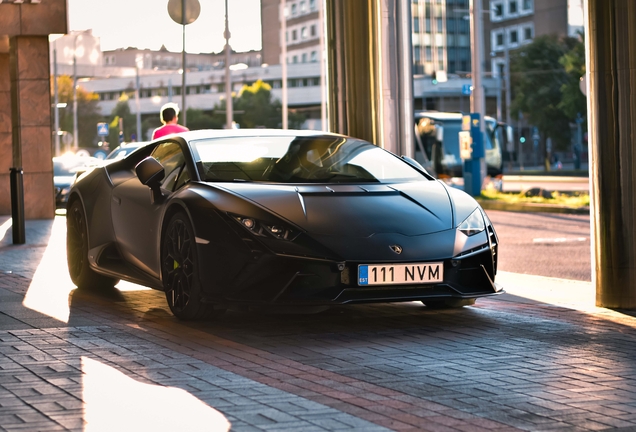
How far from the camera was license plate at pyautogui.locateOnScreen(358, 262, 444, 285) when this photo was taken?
6.54 metres

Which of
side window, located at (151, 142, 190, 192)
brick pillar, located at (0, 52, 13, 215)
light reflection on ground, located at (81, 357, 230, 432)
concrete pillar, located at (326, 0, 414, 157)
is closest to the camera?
light reflection on ground, located at (81, 357, 230, 432)

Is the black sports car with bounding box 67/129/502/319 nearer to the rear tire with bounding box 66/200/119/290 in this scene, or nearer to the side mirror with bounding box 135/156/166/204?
the side mirror with bounding box 135/156/166/204

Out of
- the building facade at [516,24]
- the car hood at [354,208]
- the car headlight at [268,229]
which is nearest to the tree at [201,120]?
the building facade at [516,24]

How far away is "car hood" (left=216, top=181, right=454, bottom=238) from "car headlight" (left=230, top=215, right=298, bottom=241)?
0.22 feet

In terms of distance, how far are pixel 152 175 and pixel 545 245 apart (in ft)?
29.2

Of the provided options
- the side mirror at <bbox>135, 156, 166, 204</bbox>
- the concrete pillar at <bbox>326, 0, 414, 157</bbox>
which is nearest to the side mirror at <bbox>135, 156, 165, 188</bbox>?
the side mirror at <bbox>135, 156, 166, 204</bbox>

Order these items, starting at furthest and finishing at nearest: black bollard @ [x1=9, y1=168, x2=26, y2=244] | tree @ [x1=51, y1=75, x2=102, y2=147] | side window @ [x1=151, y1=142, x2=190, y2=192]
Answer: tree @ [x1=51, y1=75, x2=102, y2=147] < black bollard @ [x1=9, y1=168, x2=26, y2=244] < side window @ [x1=151, y1=142, x2=190, y2=192]

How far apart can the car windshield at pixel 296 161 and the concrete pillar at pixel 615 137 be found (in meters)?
1.27

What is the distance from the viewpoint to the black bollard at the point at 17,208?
47.3ft

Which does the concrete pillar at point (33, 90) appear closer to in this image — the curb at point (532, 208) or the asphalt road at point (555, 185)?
the curb at point (532, 208)

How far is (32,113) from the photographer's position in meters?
20.4

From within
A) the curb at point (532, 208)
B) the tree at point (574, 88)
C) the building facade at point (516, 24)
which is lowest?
the curb at point (532, 208)

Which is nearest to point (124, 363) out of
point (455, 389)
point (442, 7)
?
point (455, 389)

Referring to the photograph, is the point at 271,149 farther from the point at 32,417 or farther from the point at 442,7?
the point at 442,7
